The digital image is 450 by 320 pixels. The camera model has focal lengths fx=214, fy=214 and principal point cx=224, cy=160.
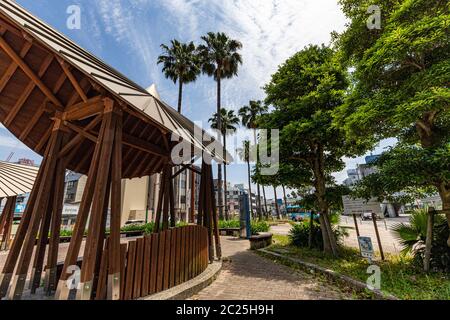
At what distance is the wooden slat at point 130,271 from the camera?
12.3ft

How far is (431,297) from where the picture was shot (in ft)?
13.6

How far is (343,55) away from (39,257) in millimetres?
10258

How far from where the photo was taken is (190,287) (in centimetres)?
455

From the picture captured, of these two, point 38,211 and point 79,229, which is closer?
point 79,229

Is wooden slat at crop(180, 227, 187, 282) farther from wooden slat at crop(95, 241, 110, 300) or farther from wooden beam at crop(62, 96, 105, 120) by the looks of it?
wooden beam at crop(62, 96, 105, 120)

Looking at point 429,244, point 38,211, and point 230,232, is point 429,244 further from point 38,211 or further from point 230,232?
point 230,232

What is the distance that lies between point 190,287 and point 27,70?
5467 millimetres

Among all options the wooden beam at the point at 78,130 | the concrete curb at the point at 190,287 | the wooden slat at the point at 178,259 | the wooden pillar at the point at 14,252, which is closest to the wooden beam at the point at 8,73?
the wooden beam at the point at 78,130

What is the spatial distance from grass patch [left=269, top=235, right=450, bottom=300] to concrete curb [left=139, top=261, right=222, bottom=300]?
374cm

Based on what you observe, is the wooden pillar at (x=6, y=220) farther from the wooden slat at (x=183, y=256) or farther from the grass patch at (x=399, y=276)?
the grass patch at (x=399, y=276)

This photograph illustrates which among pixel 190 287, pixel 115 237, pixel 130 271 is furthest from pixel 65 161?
pixel 190 287

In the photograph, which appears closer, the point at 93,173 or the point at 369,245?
the point at 93,173
